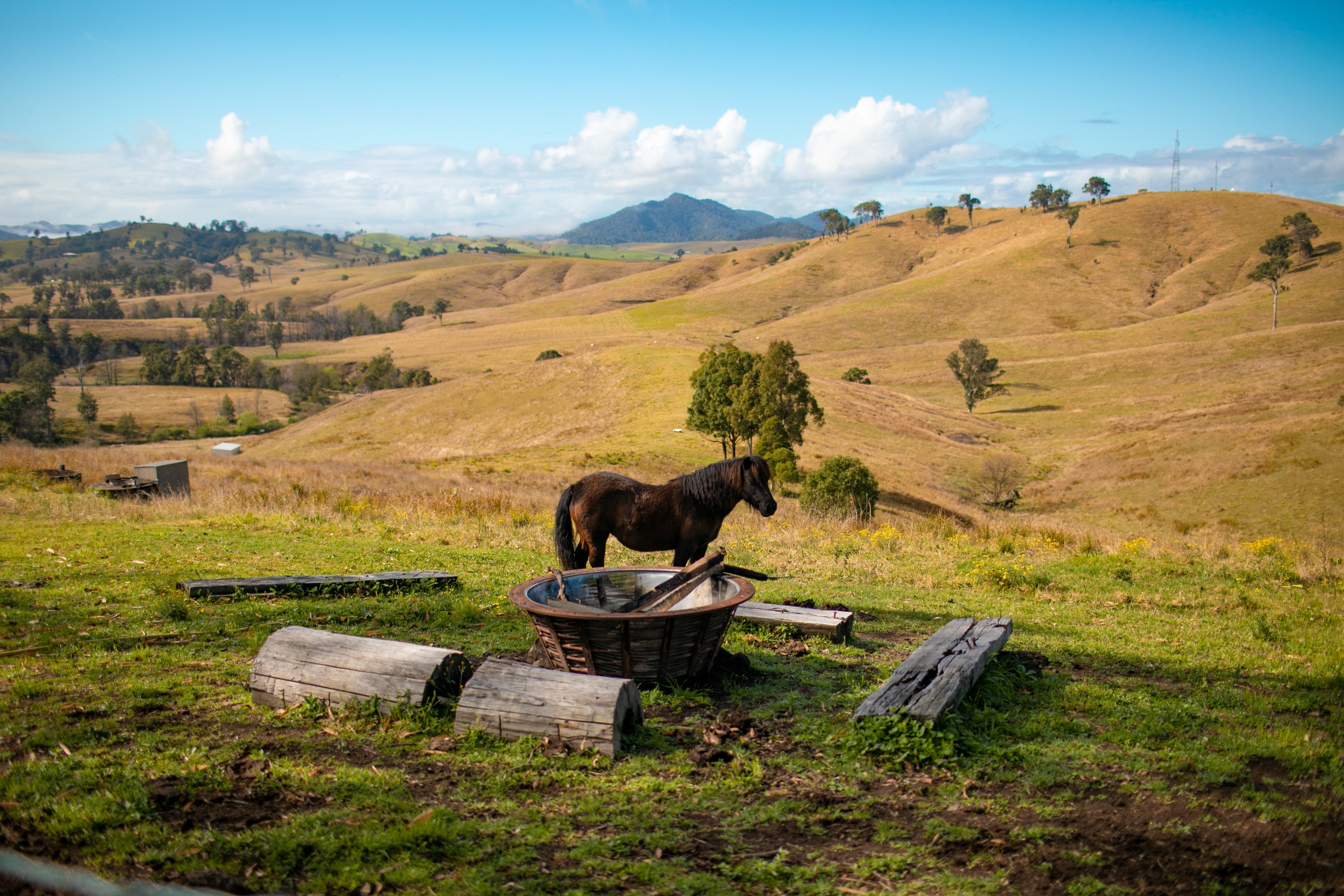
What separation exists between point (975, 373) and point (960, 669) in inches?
3200

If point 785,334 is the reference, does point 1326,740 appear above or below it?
below

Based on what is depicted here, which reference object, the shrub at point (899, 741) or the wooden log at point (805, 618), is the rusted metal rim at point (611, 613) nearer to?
the shrub at point (899, 741)

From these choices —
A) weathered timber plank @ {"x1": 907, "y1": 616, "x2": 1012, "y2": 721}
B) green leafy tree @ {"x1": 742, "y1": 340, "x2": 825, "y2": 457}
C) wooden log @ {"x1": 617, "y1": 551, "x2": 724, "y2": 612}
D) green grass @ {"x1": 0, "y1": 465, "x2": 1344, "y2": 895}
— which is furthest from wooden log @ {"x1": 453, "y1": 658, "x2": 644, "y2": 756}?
green leafy tree @ {"x1": 742, "y1": 340, "x2": 825, "y2": 457}

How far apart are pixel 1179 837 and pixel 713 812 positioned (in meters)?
2.64

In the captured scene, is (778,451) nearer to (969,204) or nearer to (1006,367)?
(1006,367)

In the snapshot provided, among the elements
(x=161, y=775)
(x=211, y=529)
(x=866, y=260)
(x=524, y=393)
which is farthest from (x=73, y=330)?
(x=161, y=775)

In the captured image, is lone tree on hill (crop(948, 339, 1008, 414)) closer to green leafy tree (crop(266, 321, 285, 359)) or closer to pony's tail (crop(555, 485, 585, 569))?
pony's tail (crop(555, 485, 585, 569))

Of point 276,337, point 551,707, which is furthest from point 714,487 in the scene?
point 276,337

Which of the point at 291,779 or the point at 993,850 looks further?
the point at 291,779

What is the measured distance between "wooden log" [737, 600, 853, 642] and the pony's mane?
1154 mm

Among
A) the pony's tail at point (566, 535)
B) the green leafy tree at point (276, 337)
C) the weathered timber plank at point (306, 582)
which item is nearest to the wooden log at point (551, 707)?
the pony's tail at point (566, 535)

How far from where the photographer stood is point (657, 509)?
8.28 meters

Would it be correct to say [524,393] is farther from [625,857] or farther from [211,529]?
[625,857]

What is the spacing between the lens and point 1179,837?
432 cm
